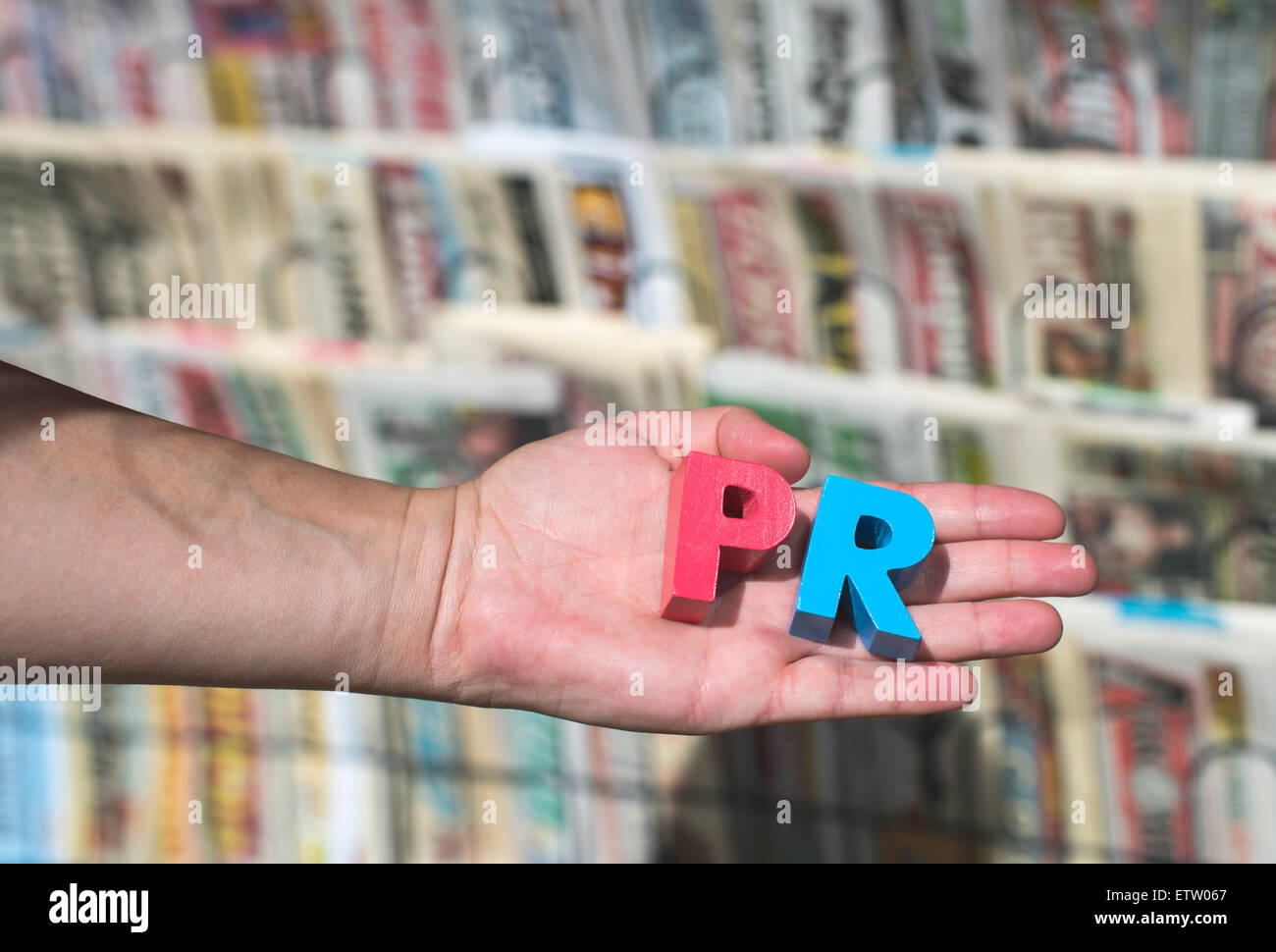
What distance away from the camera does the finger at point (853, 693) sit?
1821 mm

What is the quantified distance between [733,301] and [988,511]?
0.92 meters

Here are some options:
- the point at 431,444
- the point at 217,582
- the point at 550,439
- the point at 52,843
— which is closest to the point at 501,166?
the point at 431,444

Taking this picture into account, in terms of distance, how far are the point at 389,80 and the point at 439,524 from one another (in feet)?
4.41

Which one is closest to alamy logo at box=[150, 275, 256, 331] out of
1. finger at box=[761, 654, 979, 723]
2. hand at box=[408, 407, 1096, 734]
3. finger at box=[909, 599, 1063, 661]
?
hand at box=[408, 407, 1096, 734]

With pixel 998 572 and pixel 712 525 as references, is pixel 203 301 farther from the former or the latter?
pixel 998 572

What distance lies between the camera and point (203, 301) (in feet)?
9.46

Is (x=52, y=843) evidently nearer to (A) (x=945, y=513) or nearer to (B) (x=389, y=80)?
(B) (x=389, y=80)

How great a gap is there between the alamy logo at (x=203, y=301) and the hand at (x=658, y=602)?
3.96 ft

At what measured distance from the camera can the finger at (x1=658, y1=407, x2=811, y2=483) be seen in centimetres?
191

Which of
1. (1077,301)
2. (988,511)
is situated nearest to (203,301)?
(988,511)

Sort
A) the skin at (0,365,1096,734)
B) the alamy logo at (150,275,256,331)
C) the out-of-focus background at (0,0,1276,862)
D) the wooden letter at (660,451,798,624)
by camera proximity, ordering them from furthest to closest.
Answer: the alamy logo at (150,275,256,331) < the out-of-focus background at (0,0,1276,862) < the wooden letter at (660,451,798,624) < the skin at (0,365,1096,734)

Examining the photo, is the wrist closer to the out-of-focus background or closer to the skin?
the skin

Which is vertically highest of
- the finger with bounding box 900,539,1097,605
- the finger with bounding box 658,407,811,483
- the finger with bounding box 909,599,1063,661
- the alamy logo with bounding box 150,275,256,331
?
the alamy logo with bounding box 150,275,256,331

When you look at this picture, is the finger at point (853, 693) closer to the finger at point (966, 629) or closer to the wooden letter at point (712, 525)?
the finger at point (966, 629)
